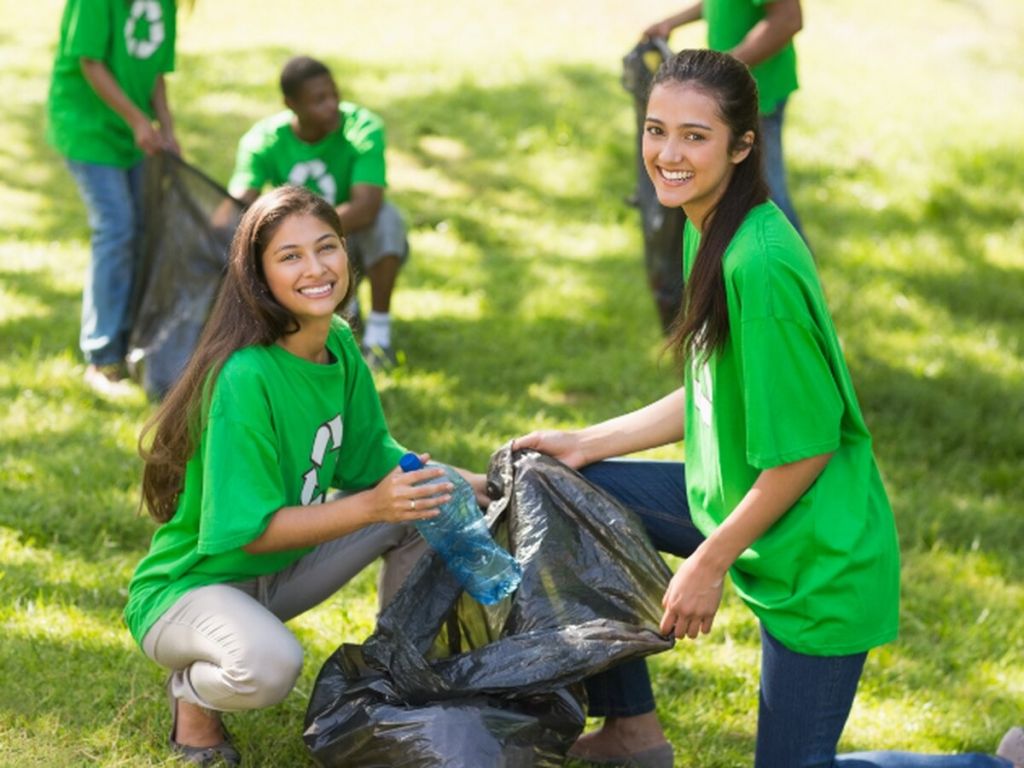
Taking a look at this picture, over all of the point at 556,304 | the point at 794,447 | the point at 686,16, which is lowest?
the point at 556,304

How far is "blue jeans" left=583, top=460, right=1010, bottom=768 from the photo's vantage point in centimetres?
277

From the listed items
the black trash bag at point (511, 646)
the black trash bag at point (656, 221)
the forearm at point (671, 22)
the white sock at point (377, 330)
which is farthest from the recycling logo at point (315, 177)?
the black trash bag at point (511, 646)

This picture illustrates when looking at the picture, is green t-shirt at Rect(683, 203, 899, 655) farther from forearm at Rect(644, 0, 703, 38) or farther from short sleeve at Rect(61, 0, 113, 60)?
short sleeve at Rect(61, 0, 113, 60)

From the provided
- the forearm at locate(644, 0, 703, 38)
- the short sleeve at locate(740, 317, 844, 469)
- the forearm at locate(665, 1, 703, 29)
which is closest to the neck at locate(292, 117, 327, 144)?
the forearm at locate(644, 0, 703, 38)

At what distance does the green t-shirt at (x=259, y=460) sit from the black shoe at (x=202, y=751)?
0.22 m

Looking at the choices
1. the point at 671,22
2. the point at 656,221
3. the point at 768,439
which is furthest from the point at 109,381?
the point at 768,439

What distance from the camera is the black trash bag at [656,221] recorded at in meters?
5.36

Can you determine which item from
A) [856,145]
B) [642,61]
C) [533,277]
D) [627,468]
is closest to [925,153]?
[856,145]

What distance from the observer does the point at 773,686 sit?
2816mm

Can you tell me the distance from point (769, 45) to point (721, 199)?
2.48 m

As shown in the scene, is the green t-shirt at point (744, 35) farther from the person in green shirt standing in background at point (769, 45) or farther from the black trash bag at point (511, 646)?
the black trash bag at point (511, 646)

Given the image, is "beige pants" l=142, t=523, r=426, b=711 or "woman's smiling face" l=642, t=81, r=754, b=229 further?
"beige pants" l=142, t=523, r=426, b=711

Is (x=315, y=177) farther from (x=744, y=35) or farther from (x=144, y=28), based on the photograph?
(x=744, y=35)

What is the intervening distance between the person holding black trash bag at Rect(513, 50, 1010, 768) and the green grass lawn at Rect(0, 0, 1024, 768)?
0.77 meters
